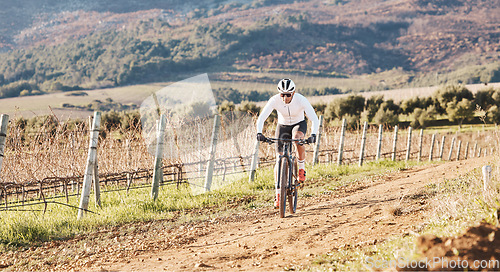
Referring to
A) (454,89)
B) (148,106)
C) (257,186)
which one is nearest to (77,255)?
(148,106)

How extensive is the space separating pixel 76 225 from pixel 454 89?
219 ft

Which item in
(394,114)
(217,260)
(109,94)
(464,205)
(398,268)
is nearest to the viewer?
(398,268)

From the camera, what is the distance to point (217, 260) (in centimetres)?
552

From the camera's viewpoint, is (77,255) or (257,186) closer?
(77,255)

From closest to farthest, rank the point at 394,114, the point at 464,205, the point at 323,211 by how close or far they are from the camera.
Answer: the point at 464,205, the point at 323,211, the point at 394,114

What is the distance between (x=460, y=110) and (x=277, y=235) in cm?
5891

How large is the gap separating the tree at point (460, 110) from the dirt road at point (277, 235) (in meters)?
55.1

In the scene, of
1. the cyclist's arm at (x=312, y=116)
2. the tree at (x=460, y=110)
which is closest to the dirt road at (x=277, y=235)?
the cyclist's arm at (x=312, y=116)

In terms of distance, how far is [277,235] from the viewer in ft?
21.3

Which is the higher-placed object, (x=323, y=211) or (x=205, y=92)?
(x=205, y=92)

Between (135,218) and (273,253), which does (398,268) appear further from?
(135,218)

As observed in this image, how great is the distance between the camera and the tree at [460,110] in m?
58.0

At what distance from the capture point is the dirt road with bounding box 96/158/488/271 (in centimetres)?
544

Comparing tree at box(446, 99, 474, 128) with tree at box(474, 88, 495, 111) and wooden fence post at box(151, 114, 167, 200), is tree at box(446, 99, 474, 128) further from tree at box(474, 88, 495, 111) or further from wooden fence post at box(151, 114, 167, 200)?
wooden fence post at box(151, 114, 167, 200)
